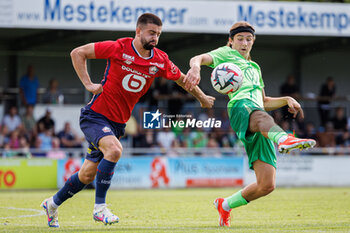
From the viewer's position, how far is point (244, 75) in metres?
6.95

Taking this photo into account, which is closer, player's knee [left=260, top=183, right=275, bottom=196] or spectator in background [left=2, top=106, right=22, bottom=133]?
player's knee [left=260, top=183, right=275, bottom=196]

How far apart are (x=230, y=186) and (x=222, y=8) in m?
5.59

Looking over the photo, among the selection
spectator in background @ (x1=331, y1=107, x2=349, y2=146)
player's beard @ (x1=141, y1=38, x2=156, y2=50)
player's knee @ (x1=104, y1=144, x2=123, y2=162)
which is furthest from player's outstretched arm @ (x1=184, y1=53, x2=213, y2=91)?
spectator in background @ (x1=331, y1=107, x2=349, y2=146)

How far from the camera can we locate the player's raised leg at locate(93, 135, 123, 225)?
258 inches

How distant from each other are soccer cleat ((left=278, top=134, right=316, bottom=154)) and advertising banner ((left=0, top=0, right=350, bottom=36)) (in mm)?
13523

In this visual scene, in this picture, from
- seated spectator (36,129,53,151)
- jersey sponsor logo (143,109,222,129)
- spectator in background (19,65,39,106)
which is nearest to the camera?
jersey sponsor logo (143,109,222,129)

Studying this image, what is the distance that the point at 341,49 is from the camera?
24922mm

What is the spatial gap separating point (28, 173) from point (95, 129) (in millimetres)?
10895

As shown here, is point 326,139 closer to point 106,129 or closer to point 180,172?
point 180,172

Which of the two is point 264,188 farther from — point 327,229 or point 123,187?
point 123,187

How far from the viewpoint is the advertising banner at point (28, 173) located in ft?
55.0

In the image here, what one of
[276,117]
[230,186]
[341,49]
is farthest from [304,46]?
[276,117]

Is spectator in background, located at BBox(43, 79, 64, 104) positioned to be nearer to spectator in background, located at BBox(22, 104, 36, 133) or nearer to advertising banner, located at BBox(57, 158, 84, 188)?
spectator in background, located at BBox(22, 104, 36, 133)

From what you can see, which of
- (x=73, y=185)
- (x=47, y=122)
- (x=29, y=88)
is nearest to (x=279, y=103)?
(x=73, y=185)
